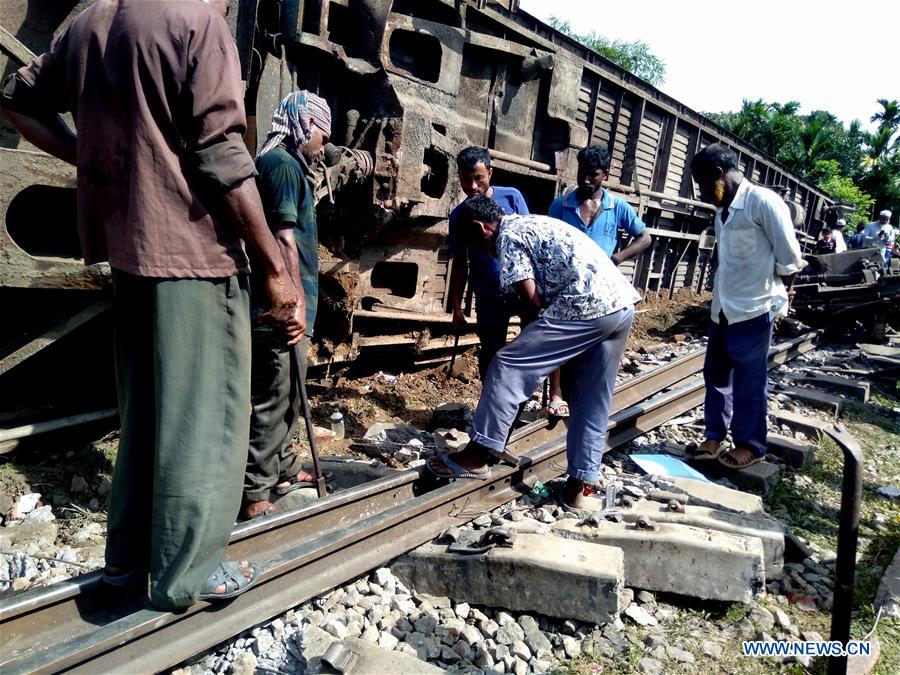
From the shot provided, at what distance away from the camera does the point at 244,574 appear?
2.14 metres

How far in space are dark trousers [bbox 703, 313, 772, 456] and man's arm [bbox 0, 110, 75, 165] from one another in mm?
3816

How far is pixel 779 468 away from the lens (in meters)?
4.22

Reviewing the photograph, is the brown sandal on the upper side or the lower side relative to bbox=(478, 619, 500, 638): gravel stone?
upper

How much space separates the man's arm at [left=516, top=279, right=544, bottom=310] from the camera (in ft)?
9.78

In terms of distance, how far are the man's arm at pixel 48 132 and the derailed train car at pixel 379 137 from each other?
122 centimetres

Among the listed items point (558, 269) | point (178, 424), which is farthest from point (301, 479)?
point (558, 269)

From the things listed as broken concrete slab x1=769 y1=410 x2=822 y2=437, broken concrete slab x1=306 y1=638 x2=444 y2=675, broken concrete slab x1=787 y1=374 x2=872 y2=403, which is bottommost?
broken concrete slab x1=306 y1=638 x2=444 y2=675

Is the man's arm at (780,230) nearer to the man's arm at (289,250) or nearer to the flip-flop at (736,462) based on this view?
the flip-flop at (736,462)

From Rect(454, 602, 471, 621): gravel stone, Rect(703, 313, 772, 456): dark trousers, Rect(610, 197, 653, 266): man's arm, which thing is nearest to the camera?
Rect(454, 602, 471, 621): gravel stone

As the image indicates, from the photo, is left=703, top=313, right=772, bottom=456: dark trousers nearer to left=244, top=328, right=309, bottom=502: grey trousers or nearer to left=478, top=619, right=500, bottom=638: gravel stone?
left=478, top=619, right=500, bottom=638: gravel stone

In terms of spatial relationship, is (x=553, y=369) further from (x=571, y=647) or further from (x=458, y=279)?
(x=458, y=279)

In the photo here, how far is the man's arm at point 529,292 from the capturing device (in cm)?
298

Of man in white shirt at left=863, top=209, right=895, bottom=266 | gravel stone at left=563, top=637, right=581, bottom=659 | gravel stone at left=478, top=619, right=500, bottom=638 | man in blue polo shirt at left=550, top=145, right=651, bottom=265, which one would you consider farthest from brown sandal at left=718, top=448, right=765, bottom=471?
man in white shirt at left=863, top=209, right=895, bottom=266

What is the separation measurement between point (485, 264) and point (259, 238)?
234 cm
